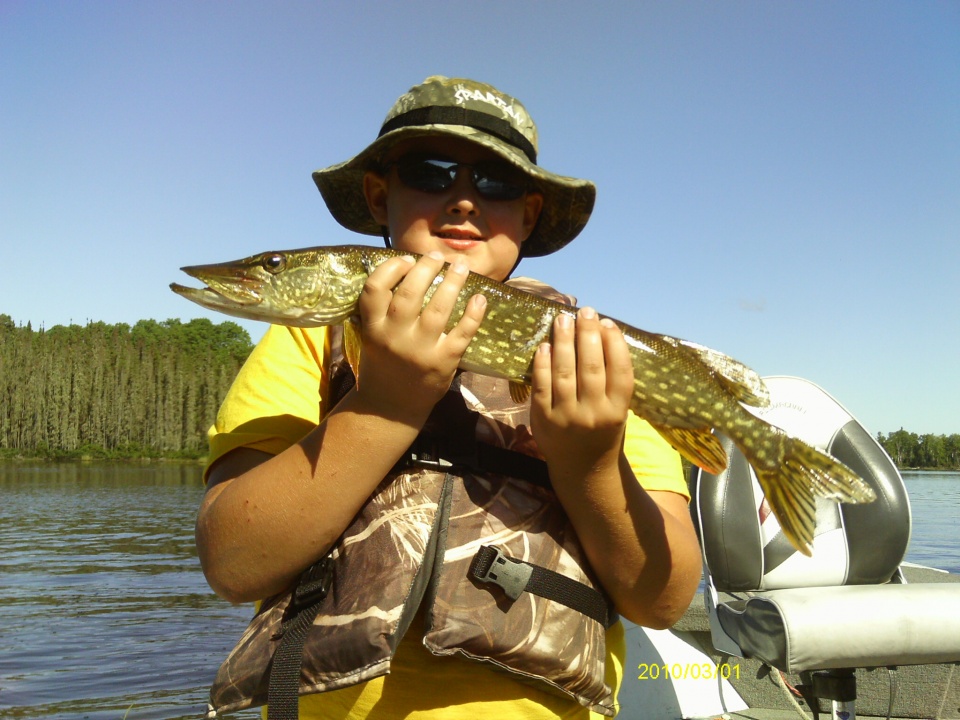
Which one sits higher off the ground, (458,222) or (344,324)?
(458,222)

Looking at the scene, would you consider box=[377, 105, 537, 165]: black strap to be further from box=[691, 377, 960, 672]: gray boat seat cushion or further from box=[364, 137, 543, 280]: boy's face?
box=[691, 377, 960, 672]: gray boat seat cushion

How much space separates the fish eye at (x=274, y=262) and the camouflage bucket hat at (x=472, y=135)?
0.48 meters

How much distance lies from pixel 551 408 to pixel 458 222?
70 cm

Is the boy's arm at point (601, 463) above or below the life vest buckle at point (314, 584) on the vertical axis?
above

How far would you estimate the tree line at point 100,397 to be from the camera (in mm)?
65500

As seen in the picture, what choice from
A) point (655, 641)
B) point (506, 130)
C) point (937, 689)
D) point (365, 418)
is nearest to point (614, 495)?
point (365, 418)

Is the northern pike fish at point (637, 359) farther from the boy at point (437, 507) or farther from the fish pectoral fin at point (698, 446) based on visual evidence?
the boy at point (437, 507)

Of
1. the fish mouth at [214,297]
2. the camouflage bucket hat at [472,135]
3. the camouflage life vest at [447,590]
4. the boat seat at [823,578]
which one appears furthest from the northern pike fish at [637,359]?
the boat seat at [823,578]

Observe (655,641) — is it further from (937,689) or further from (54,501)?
(54,501)

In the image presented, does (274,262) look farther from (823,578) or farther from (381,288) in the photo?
(823,578)

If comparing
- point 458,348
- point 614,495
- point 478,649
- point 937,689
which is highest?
point 458,348

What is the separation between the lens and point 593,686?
6.39ft

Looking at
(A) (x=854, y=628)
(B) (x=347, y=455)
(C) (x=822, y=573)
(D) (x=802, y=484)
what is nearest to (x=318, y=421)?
(B) (x=347, y=455)

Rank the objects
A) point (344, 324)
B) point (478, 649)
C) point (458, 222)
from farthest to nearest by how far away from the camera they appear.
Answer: point (458, 222) < point (344, 324) < point (478, 649)
